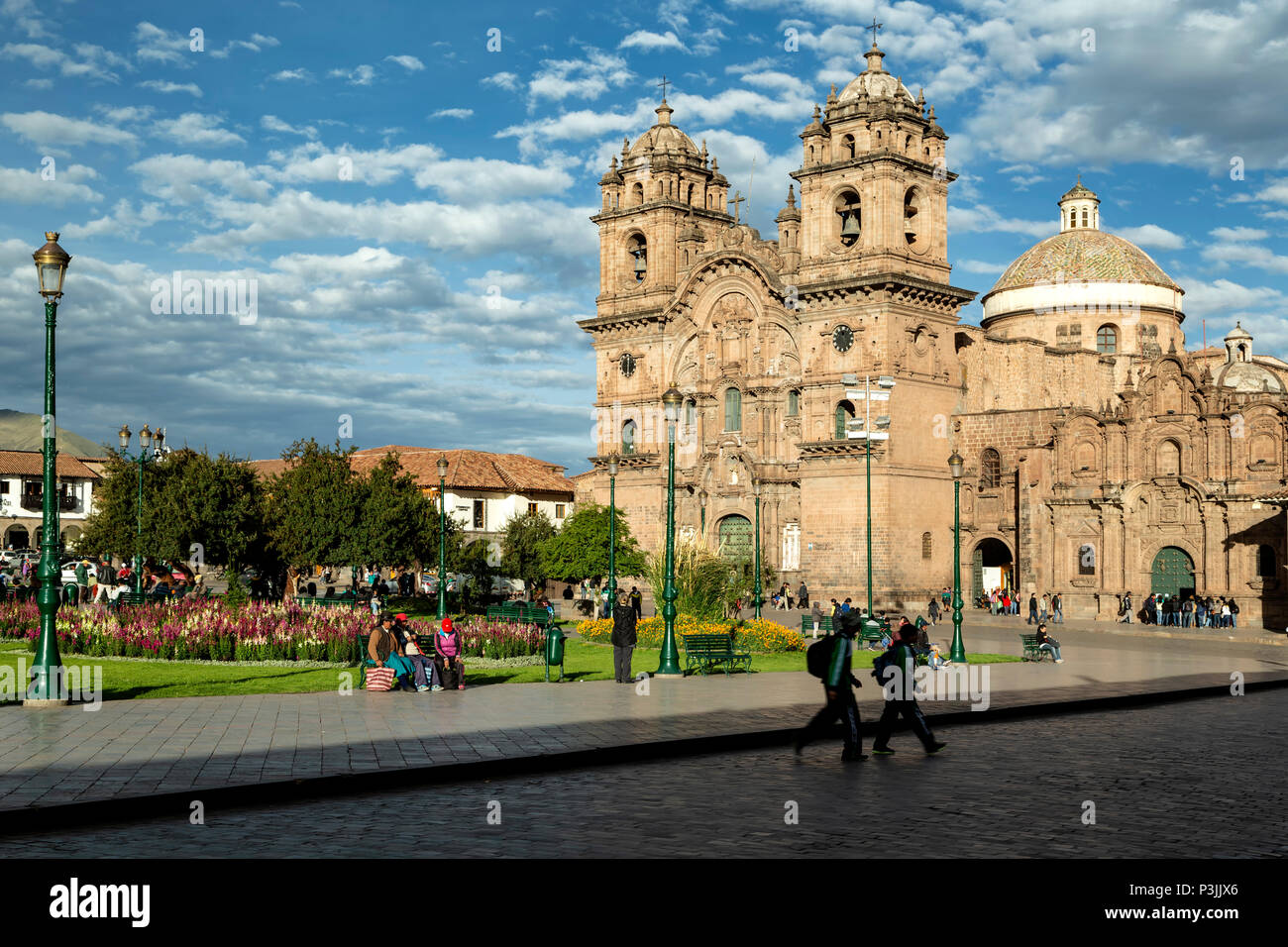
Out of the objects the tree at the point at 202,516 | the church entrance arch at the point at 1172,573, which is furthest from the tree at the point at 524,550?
the church entrance arch at the point at 1172,573

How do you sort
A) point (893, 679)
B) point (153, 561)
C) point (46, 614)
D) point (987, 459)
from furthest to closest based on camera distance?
point (987, 459), point (153, 561), point (46, 614), point (893, 679)

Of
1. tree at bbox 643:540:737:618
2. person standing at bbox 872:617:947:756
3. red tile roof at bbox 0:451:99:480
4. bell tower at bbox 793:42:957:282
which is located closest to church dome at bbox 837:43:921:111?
bell tower at bbox 793:42:957:282

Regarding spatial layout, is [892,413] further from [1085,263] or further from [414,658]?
[414,658]

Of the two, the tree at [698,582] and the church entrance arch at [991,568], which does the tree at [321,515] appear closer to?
the tree at [698,582]

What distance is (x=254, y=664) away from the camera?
23406 millimetres

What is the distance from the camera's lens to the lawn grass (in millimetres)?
18797

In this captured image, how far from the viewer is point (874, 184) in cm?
5356

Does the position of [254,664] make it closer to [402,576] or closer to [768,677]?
[768,677]

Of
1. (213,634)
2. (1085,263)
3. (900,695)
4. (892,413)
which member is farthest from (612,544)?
(1085,263)

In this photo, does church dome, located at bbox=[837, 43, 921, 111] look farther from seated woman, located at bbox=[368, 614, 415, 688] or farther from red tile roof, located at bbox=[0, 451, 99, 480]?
red tile roof, located at bbox=[0, 451, 99, 480]

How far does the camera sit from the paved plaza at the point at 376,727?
11211 mm

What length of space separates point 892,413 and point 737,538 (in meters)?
9.93

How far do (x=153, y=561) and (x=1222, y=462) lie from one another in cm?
3890
